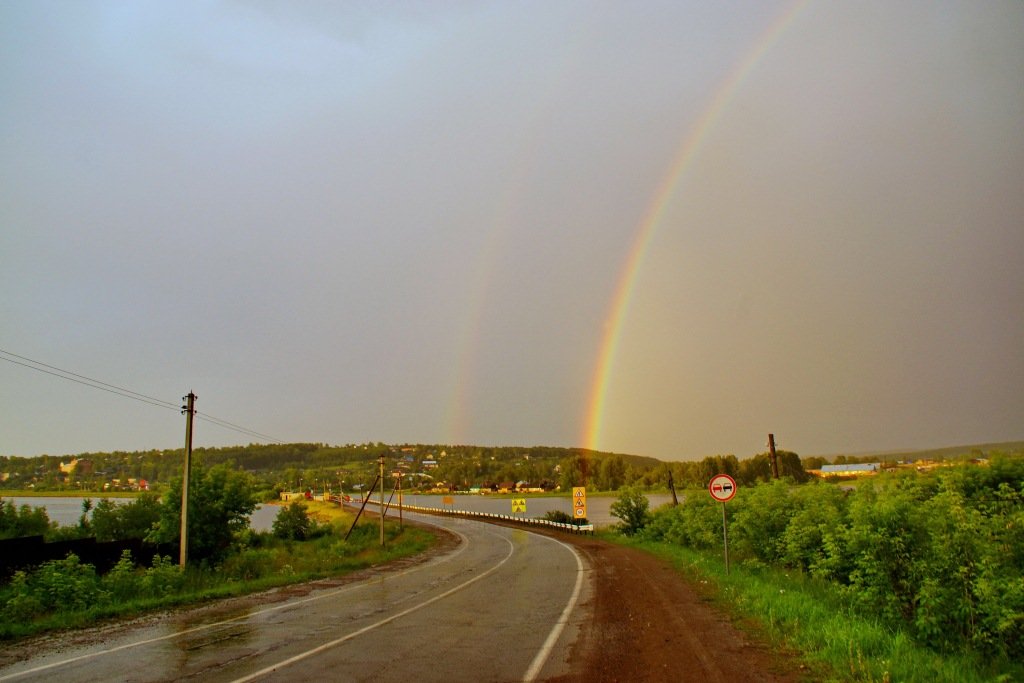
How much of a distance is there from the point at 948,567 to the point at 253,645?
11.2 metres

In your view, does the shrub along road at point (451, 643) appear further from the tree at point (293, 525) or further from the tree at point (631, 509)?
the tree at point (293, 525)

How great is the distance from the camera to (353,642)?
454 inches

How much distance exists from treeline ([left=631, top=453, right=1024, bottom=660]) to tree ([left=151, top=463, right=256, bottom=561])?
33.2m

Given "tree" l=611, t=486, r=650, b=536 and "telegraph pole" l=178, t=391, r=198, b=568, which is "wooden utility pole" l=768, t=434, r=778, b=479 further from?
"telegraph pole" l=178, t=391, r=198, b=568

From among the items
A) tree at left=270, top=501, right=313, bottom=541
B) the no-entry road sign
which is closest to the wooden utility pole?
the no-entry road sign

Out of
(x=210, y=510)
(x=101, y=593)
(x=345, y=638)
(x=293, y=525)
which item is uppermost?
(x=210, y=510)

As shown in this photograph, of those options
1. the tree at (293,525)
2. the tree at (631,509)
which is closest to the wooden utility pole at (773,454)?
the tree at (631,509)

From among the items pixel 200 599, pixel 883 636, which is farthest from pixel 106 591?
pixel 883 636

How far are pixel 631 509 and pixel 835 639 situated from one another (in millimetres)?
46427

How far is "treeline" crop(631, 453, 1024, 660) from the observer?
Result: 9688 mm

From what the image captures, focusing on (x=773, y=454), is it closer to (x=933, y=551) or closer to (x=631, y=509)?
(x=631, y=509)

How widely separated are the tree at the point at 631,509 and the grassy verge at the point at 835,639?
37.3m

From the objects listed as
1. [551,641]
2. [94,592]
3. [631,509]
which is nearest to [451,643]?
[551,641]

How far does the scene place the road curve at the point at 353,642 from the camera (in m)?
9.21
